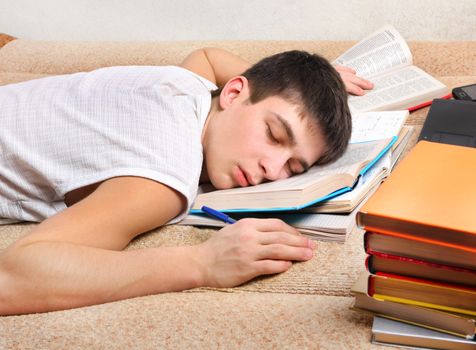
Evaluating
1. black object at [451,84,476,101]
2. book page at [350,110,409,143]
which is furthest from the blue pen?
black object at [451,84,476,101]

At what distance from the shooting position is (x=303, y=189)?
1.13 m

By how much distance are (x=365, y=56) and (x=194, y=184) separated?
821 millimetres

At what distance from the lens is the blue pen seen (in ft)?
3.92

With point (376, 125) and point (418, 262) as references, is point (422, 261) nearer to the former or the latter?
point (418, 262)

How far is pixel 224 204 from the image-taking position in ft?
4.01

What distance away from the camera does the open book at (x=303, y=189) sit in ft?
3.76

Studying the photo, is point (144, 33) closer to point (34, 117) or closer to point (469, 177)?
point (34, 117)

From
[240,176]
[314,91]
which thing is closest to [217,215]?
[240,176]

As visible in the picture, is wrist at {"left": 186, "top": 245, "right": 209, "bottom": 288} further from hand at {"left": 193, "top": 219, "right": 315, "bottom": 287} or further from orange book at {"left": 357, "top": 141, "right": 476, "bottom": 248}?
orange book at {"left": 357, "top": 141, "right": 476, "bottom": 248}

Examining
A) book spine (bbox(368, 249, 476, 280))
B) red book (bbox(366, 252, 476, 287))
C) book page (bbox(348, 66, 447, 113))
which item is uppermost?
book spine (bbox(368, 249, 476, 280))

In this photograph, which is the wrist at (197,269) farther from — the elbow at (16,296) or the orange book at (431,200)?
the orange book at (431,200)

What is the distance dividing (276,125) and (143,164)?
0.88ft

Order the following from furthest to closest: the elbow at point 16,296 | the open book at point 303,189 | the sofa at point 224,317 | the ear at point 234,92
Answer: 1. the ear at point 234,92
2. the open book at point 303,189
3. the elbow at point 16,296
4. the sofa at point 224,317

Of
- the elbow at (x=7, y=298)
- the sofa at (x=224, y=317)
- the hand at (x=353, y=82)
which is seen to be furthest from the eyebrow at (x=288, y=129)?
the elbow at (x=7, y=298)
